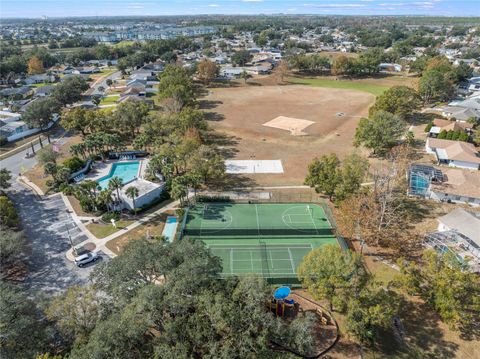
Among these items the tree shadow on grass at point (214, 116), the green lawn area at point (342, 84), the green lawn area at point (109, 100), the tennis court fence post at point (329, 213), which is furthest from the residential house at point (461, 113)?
the green lawn area at point (109, 100)

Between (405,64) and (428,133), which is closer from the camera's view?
(428,133)

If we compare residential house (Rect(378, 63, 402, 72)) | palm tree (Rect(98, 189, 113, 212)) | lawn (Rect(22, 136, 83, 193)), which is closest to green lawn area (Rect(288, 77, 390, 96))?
residential house (Rect(378, 63, 402, 72))

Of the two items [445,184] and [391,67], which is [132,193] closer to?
[445,184]

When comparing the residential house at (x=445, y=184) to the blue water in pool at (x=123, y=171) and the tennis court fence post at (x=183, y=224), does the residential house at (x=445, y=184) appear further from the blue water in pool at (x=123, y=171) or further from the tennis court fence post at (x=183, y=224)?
the blue water in pool at (x=123, y=171)

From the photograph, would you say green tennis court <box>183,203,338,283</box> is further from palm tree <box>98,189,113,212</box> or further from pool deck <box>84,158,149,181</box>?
pool deck <box>84,158,149,181</box>

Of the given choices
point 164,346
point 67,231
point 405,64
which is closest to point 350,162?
point 164,346

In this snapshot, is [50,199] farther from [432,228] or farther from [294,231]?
[432,228]
